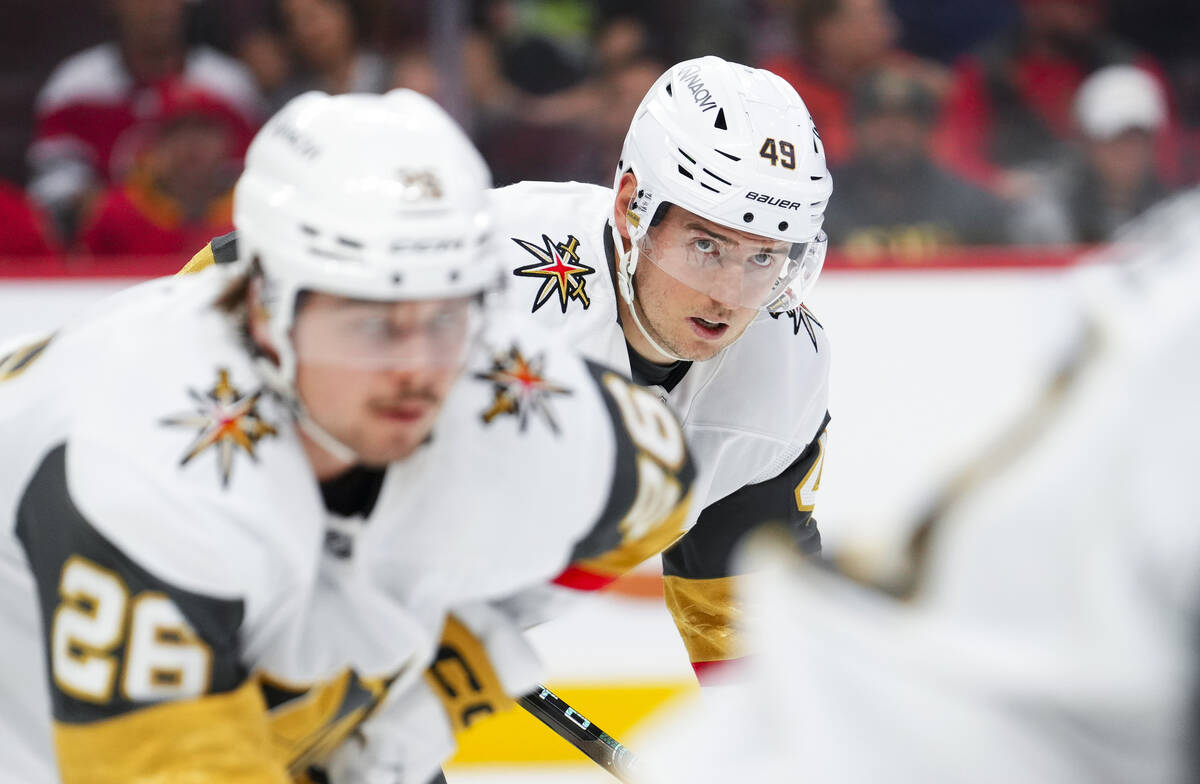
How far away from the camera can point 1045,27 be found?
14.5ft

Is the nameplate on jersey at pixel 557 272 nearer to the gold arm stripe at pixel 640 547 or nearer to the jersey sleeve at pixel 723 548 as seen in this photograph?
the jersey sleeve at pixel 723 548

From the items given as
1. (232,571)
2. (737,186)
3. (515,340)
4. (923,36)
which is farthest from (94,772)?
(923,36)

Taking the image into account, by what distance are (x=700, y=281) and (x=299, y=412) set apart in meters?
0.97

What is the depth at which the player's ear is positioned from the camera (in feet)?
7.81

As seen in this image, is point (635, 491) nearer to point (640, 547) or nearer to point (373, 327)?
point (640, 547)

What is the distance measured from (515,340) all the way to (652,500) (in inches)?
8.8

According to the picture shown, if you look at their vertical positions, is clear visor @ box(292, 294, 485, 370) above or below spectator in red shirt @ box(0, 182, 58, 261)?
above

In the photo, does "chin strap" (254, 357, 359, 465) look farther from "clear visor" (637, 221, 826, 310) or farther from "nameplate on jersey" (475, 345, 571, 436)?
"clear visor" (637, 221, 826, 310)

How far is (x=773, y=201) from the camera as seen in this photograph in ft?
7.38

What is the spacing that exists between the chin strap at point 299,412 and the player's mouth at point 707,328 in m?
0.95

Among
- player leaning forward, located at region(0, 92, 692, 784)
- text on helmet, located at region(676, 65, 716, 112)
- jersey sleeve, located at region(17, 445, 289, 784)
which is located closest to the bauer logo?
text on helmet, located at region(676, 65, 716, 112)

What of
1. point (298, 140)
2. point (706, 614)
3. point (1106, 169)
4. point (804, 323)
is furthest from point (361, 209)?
point (1106, 169)

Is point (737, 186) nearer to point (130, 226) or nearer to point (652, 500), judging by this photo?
point (652, 500)

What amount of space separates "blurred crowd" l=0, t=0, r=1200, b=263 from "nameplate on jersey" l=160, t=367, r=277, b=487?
8.38 feet
